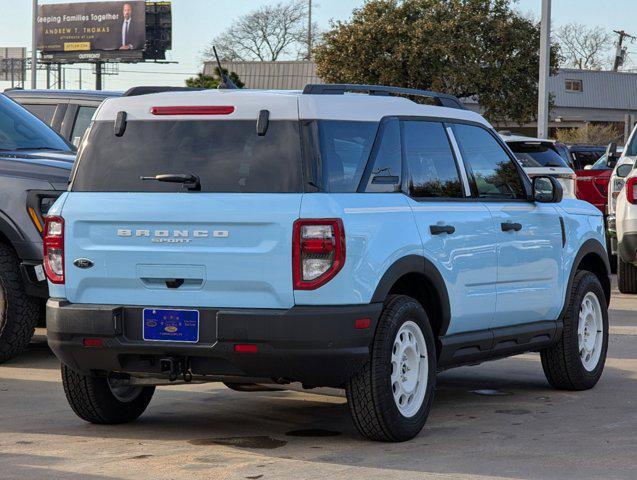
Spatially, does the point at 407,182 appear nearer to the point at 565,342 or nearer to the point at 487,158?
the point at 487,158

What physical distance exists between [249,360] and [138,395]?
1.51 meters

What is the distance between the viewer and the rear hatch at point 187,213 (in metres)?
6.84

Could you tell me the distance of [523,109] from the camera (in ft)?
178

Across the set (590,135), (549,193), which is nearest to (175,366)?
(549,193)

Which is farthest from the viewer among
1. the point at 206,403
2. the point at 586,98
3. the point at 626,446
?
the point at 586,98

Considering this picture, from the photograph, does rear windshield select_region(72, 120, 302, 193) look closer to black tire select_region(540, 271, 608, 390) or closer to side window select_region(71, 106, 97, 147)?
black tire select_region(540, 271, 608, 390)

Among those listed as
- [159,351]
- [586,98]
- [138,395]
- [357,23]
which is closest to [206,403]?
[138,395]

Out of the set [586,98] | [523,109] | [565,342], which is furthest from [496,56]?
[565,342]

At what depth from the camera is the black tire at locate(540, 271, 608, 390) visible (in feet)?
30.2

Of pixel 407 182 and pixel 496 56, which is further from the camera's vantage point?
pixel 496 56

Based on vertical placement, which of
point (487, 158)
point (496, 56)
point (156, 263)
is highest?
point (496, 56)

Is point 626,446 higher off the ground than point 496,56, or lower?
lower

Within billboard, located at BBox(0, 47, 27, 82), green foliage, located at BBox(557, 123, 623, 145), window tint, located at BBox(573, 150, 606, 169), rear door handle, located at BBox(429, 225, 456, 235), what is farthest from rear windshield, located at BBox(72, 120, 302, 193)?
billboard, located at BBox(0, 47, 27, 82)

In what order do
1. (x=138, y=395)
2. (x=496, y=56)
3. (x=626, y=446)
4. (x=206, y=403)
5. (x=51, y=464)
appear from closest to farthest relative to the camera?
(x=51, y=464)
(x=626, y=446)
(x=138, y=395)
(x=206, y=403)
(x=496, y=56)
